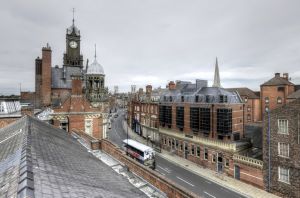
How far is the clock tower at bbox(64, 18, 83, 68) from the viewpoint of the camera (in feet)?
152

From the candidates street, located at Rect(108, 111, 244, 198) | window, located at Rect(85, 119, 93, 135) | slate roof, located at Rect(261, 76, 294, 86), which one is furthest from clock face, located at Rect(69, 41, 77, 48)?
slate roof, located at Rect(261, 76, 294, 86)

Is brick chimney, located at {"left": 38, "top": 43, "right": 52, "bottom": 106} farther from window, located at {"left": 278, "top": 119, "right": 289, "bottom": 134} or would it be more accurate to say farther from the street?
window, located at {"left": 278, "top": 119, "right": 289, "bottom": 134}

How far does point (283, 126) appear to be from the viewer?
68.8ft

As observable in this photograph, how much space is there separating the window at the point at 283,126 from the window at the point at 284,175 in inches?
159

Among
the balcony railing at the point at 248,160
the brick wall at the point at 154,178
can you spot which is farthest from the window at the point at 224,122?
the brick wall at the point at 154,178

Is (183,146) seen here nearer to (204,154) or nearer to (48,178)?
(204,154)

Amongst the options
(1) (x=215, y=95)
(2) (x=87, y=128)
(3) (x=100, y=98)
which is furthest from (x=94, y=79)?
(1) (x=215, y=95)

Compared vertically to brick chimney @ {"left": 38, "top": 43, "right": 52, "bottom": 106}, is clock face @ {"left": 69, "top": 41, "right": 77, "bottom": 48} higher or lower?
higher

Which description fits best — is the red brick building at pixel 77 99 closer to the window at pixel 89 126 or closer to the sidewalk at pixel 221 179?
the window at pixel 89 126

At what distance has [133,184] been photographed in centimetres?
941

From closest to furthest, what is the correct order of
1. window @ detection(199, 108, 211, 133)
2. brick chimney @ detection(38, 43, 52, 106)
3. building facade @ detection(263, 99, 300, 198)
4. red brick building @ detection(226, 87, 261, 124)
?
1. building facade @ detection(263, 99, 300, 198)
2. window @ detection(199, 108, 211, 133)
3. brick chimney @ detection(38, 43, 52, 106)
4. red brick building @ detection(226, 87, 261, 124)

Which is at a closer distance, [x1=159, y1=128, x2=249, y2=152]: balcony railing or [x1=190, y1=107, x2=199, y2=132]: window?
[x1=159, y1=128, x2=249, y2=152]: balcony railing

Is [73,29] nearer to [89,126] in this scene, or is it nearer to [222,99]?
[89,126]

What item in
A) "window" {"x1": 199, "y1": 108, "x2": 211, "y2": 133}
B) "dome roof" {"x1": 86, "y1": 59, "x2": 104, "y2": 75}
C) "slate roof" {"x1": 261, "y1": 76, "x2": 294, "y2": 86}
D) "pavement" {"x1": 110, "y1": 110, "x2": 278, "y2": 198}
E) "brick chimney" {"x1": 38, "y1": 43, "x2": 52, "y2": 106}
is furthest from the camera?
"slate roof" {"x1": 261, "y1": 76, "x2": 294, "y2": 86}
